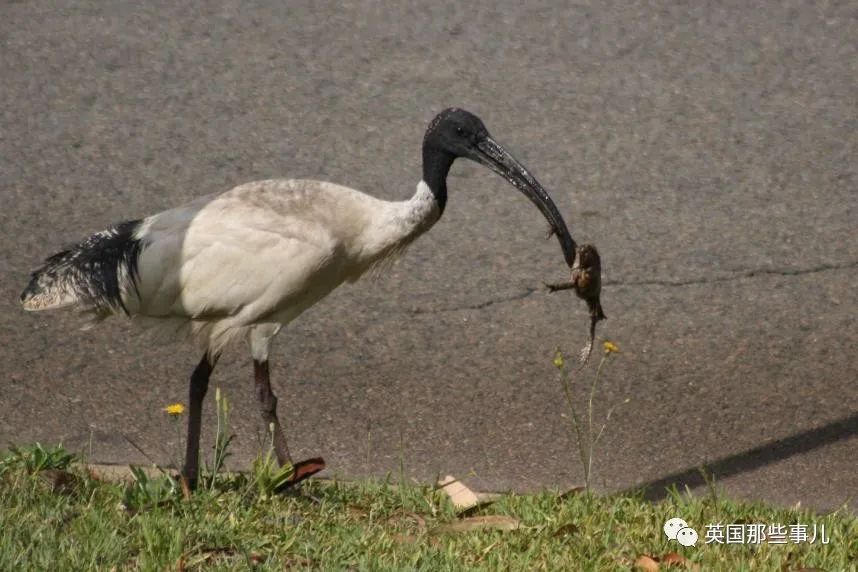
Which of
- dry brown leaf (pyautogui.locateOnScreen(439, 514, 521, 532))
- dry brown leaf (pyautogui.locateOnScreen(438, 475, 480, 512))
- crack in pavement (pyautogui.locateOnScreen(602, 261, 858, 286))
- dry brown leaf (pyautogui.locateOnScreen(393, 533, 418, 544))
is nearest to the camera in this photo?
dry brown leaf (pyautogui.locateOnScreen(393, 533, 418, 544))

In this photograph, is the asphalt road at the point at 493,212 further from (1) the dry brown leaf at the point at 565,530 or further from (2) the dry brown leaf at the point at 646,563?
(2) the dry brown leaf at the point at 646,563

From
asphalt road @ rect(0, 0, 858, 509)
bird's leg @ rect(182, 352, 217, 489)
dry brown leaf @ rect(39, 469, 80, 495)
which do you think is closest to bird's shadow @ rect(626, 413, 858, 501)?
asphalt road @ rect(0, 0, 858, 509)

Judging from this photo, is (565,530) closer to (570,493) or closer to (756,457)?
(570,493)

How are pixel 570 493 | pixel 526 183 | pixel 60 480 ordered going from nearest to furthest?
pixel 60 480 < pixel 570 493 < pixel 526 183

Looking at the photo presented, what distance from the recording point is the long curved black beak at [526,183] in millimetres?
5328

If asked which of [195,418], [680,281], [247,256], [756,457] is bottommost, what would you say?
[756,457]

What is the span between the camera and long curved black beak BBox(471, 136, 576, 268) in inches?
210

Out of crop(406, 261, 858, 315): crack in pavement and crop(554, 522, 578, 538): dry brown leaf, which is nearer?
crop(554, 522, 578, 538): dry brown leaf

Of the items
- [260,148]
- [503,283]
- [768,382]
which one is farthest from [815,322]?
[260,148]

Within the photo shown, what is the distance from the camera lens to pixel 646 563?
14.5 feet

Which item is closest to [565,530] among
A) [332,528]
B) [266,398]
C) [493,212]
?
[332,528]

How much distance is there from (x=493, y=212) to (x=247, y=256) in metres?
2.65

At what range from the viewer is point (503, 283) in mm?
7148

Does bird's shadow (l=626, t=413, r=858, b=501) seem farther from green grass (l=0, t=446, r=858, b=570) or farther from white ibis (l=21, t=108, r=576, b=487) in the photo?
white ibis (l=21, t=108, r=576, b=487)
